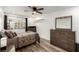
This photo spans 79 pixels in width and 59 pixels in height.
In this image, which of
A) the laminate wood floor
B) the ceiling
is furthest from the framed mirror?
the laminate wood floor

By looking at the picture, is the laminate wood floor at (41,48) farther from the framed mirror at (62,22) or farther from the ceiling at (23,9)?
the ceiling at (23,9)

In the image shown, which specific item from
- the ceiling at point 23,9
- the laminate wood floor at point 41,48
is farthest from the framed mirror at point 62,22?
the laminate wood floor at point 41,48

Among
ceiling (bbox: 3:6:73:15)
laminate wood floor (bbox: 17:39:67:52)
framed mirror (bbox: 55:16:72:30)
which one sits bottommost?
laminate wood floor (bbox: 17:39:67:52)

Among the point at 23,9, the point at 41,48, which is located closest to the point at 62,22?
the point at 41,48

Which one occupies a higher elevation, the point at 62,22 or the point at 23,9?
the point at 23,9

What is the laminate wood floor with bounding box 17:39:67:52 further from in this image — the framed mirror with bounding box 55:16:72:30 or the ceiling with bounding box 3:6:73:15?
the ceiling with bounding box 3:6:73:15

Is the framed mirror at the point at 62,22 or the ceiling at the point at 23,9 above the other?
the ceiling at the point at 23,9

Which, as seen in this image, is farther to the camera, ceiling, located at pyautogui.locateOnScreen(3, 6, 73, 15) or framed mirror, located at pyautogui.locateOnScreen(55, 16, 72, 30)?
framed mirror, located at pyautogui.locateOnScreen(55, 16, 72, 30)

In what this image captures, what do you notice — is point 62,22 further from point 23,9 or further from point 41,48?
point 23,9

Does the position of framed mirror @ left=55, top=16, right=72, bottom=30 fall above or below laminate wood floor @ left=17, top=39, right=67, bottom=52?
above
